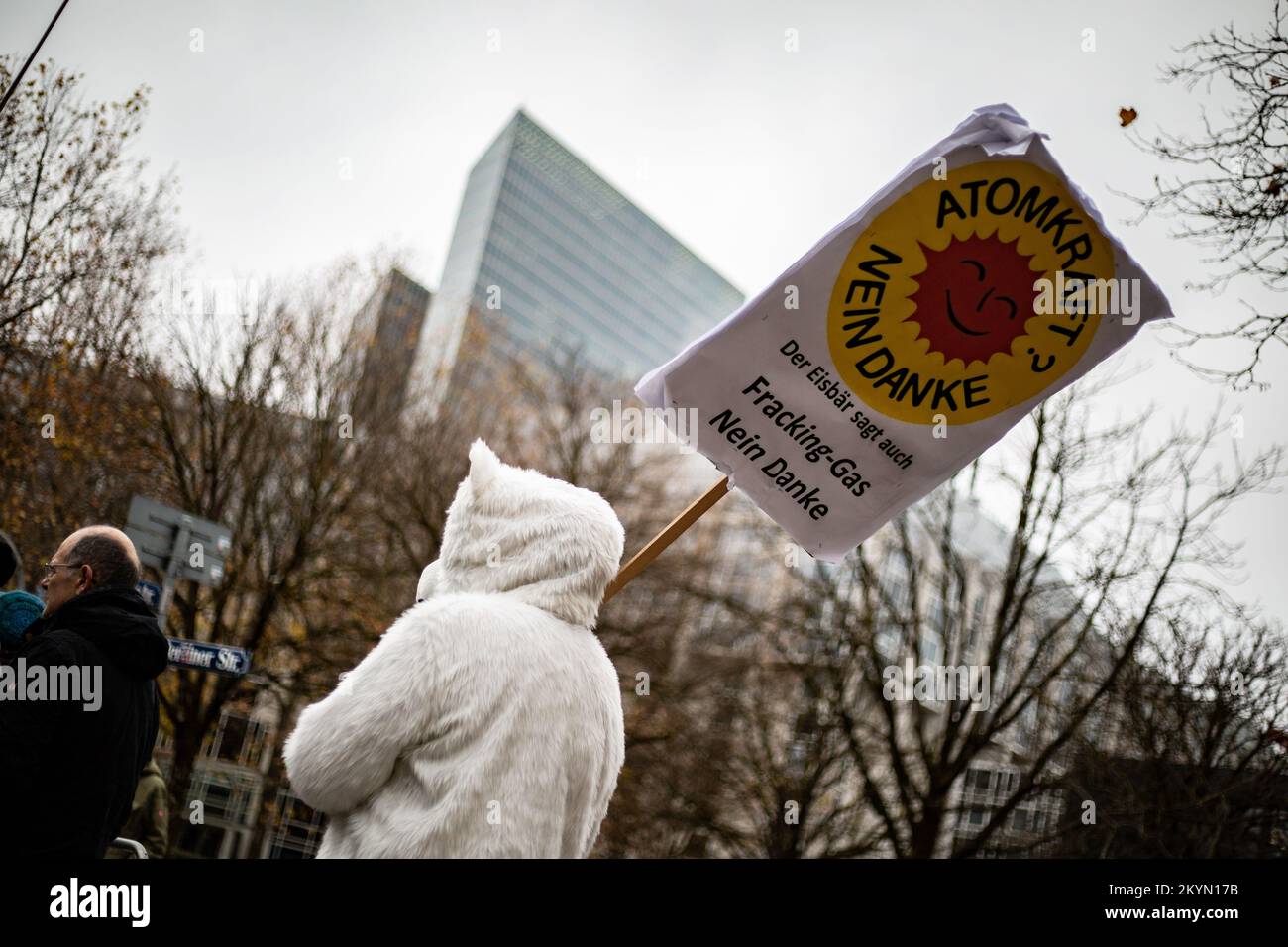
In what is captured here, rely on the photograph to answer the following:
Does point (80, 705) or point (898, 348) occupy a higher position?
point (898, 348)

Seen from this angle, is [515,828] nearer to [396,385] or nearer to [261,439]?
[261,439]

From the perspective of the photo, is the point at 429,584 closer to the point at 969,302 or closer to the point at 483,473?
the point at 483,473

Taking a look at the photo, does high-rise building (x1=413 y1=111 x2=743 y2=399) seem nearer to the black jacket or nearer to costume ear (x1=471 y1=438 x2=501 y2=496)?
the black jacket

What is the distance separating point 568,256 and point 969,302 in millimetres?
109077

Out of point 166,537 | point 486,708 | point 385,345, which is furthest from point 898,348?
point 385,345

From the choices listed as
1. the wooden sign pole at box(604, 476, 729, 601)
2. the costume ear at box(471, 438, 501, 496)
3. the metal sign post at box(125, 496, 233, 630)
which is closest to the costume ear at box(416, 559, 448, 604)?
the costume ear at box(471, 438, 501, 496)

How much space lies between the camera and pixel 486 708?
2.92 meters

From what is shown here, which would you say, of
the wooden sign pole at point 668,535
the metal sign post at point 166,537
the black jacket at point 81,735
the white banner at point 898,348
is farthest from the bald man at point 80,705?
the metal sign post at point 166,537

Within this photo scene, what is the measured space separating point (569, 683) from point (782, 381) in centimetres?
158

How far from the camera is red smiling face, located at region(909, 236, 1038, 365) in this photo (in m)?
4.07

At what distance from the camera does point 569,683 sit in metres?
3.10

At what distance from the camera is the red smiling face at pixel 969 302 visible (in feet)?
13.4

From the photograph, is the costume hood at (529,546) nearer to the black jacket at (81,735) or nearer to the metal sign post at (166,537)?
the black jacket at (81,735)
